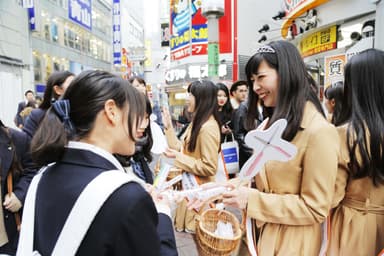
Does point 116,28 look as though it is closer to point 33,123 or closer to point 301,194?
point 33,123

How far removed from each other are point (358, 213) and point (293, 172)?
436 millimetres

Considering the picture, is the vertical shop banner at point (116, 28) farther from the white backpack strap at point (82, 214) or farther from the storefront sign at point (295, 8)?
the white backpack strap at point (82, 214)

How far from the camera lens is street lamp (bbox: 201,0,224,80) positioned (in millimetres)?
4848

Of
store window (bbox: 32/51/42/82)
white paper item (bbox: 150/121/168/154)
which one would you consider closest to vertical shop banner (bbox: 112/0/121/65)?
store window (bbox: 32/51/42/82)

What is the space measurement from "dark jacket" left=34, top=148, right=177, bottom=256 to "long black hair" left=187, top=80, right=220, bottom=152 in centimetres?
175

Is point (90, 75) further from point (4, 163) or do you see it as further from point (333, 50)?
point (333, 50)

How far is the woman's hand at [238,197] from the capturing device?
1.43 m

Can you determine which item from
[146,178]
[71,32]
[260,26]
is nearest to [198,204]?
[146,178]

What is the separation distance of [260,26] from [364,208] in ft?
51.0

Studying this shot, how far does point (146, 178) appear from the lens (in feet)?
7.86

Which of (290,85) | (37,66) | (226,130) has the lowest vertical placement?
(226,130)

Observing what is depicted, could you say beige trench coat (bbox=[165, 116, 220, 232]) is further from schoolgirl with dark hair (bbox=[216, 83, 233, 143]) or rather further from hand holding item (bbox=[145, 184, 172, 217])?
schoolgirl with dark hair (bbox=[216, 83, 233, 143])

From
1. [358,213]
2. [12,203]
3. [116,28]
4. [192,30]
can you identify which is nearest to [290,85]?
[358,213]

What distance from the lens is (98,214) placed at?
0.81 meters
